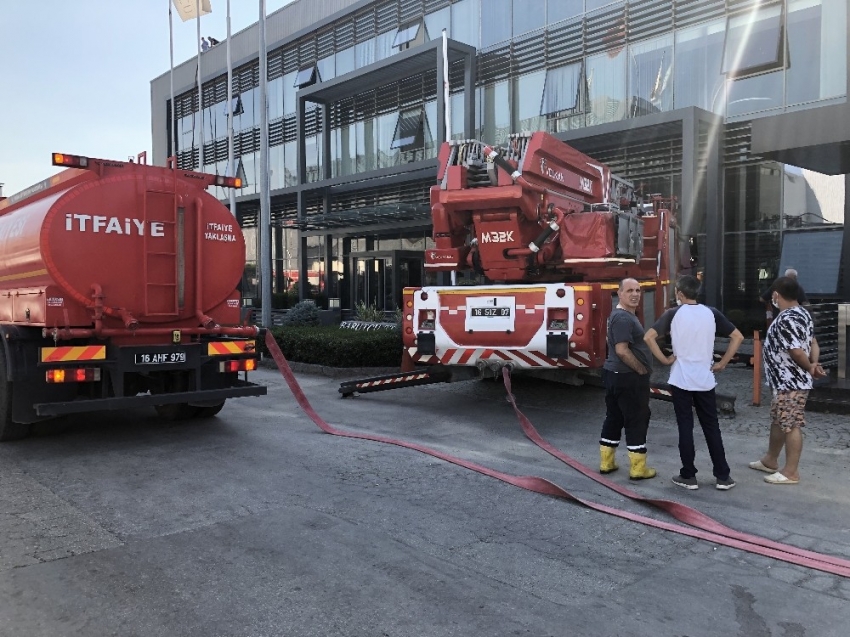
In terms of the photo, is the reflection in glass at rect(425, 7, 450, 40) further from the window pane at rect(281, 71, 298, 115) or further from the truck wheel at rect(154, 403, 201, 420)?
the truck wheel at rect(154, 403, 201, 420)

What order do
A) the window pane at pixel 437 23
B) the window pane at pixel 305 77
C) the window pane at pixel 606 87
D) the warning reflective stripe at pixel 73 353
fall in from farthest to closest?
the window pane at pixel 305 77 → the window pane at pixel 437 23 → the window pane at pixel 606 87 → the warning reflective stripe at pixel 73 353

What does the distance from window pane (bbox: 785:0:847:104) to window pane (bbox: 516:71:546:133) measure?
6.57 metres

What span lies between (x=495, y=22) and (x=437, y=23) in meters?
2.47

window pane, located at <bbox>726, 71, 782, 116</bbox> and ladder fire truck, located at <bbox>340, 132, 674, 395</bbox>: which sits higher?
window pane, located at <bbox>726, 71, 782, 116</bbox>

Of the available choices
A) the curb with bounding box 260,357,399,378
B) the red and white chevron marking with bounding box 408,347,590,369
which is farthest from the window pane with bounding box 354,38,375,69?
the red and white chevron marking with bounding box 408,347,590,369

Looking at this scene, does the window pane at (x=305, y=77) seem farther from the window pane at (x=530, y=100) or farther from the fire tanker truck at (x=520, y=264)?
the fire tanker truck at (x=520, y=264)

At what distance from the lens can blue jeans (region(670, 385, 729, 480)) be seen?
17.9 feet

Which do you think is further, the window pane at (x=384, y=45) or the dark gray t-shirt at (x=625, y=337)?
the window pane at (x=384, y=45)

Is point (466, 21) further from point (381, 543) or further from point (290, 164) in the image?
point (381, 543)

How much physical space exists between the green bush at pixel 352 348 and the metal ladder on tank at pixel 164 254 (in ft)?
17.3

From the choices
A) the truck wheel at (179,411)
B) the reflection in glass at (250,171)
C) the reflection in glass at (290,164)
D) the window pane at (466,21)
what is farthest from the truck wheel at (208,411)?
the reflection in glass at (250,171)

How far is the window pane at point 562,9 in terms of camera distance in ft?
63.0

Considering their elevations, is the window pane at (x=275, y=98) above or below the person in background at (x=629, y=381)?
above

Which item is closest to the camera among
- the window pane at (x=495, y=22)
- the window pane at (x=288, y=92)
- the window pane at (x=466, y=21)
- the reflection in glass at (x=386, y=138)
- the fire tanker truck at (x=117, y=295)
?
the fire tanker truck at (x=117, y=295)
